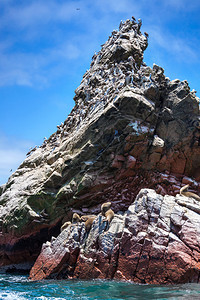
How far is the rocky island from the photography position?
13.8m

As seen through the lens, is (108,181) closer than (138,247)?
No

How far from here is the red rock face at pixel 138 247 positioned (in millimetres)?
11555

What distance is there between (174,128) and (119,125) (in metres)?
4.01

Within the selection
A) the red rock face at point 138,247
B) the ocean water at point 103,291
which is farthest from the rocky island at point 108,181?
the ocean water at point 103,291

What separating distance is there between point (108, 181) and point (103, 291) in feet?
29.9

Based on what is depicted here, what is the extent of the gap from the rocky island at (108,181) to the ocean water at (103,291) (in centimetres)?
183

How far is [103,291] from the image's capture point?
33.4 feet

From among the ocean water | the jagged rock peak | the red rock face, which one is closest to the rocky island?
the red rock face

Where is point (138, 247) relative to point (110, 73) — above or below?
below

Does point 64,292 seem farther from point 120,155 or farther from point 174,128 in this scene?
point 174,128

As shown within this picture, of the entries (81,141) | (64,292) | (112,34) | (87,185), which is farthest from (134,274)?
(112,34)

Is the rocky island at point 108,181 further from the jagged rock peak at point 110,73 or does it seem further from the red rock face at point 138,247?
the jagged rock peak at point 110,73

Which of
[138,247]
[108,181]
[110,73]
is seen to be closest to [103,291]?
[138,247]

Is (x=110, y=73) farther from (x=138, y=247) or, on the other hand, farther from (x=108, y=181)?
(x=138, y=247)
